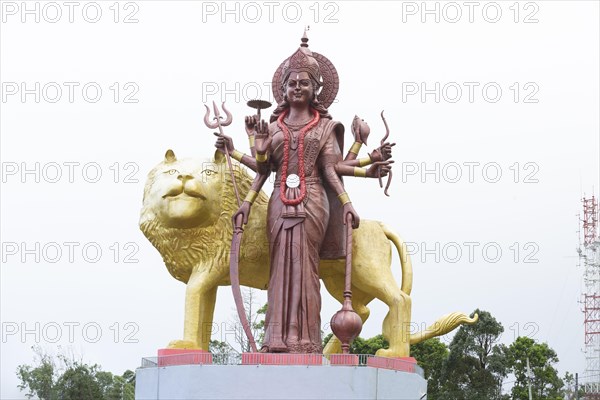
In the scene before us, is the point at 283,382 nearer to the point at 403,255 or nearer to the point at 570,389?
the point at 403,255

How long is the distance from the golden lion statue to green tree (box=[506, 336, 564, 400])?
11789mm

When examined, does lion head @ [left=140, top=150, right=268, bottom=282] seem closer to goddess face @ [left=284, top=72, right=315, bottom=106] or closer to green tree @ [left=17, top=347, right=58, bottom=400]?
goddess face @ [left=284, top=72, right=315, bottom=106]

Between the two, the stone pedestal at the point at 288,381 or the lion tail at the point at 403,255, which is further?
the lion tail at the point at 403,255

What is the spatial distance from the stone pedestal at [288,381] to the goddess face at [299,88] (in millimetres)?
3142

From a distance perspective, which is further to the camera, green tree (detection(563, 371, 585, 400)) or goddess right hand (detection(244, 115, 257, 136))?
green tree (detection(563, 371, 585, 400))

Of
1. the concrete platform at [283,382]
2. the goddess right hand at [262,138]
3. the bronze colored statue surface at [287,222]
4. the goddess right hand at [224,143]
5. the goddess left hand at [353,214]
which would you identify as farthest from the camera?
the goddess right hand at [224,143]

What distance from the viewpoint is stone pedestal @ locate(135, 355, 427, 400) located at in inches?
409

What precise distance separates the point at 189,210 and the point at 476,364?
1288 centimetres

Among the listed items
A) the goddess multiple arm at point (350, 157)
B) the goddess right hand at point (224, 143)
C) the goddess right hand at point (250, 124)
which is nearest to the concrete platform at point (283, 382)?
the goddess multiple arm at point (350, 157)

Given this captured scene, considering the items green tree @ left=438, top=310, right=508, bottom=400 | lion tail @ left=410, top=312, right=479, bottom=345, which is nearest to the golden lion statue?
lion tail @ left=410, top=312, right=479, bottom=345

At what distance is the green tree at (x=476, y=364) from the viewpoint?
22.9 metres

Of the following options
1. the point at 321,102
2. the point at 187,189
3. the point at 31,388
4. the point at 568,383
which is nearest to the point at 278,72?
the point at 321,102

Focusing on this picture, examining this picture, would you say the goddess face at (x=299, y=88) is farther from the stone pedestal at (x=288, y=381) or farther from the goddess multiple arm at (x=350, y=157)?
the stone pedestal at (x=288, y=381)

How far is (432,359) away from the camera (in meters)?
23.9
